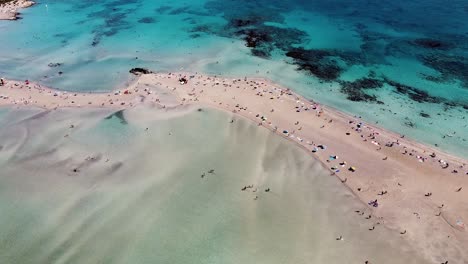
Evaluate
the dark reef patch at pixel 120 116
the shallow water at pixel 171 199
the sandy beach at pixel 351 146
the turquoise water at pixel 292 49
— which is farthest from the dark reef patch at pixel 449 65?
the dark reef patch at pixel 120 116

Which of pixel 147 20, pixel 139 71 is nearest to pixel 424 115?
pixel 139 71

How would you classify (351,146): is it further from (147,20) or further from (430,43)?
(147,20)

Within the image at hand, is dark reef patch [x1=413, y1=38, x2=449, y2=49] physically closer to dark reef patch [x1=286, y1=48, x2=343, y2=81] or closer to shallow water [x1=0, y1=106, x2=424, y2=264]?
dark reef patch [x1=286, y1=48, x2=343, y2=81]

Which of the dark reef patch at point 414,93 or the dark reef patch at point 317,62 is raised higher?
the dark reef patch at point 317,62

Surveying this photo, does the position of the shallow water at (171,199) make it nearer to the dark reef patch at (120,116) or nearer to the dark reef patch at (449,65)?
the dark reef patch at (120,116)

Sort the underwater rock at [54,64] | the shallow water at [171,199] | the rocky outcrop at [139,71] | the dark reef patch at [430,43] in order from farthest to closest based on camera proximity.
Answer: the dark reef patch at [430,43] → the underwater rock at [54,64] → the rocky outcrop at [139,71] → the shallow water at [171,199]
